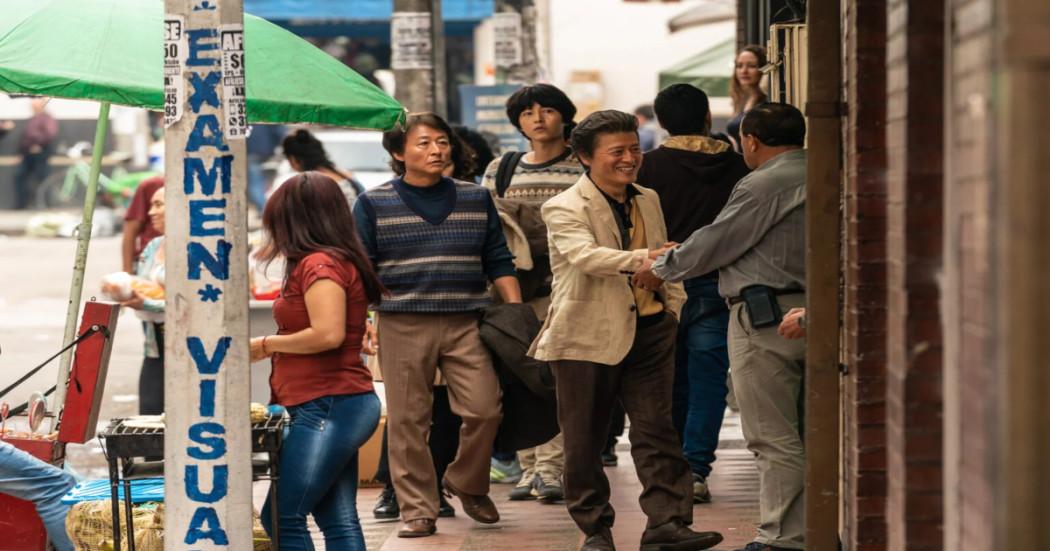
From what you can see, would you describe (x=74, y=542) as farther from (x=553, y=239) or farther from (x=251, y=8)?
(x=251, y=8)

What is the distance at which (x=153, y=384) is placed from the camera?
32.2 feet

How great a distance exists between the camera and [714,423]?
28.1 ft

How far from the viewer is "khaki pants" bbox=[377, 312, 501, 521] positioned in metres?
7.82

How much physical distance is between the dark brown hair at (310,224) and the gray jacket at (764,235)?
129 centimetres

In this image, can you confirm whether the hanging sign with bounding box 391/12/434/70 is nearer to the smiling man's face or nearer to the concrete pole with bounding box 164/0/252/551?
the smiling man's face

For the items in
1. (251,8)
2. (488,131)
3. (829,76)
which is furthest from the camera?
(251,8)

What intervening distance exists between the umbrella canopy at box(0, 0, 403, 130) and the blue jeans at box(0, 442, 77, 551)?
1495 millimetres

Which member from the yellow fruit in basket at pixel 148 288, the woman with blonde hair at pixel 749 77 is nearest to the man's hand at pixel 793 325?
the woman with blonde hair at pixel 749 77

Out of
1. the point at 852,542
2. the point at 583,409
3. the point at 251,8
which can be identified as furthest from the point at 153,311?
the point at 251,8

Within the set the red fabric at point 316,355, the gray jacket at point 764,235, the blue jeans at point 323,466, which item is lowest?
the blue jeans at point 323,466

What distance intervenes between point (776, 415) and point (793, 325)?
1.68 ft

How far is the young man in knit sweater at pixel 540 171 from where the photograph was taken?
335 inches

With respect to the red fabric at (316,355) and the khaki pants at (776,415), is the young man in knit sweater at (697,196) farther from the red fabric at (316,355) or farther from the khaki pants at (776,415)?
the red fabric at (316,355)

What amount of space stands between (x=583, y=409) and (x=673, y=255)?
0.85 metres
